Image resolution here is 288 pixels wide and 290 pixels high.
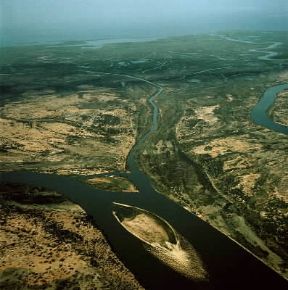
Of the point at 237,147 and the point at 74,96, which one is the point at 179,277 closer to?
the point at 237,147

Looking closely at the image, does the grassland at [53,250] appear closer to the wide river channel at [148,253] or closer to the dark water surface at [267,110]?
the wide river channel at [148,253]

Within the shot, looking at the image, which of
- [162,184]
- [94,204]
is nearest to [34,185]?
[94,204]

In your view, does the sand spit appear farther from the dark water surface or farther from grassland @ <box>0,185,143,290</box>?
the dark water surface

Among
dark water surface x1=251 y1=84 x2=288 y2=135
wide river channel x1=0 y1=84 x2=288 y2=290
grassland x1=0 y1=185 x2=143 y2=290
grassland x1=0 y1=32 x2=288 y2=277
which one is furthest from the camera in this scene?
dark water surface x1=251 y1=84 x2=288 y2=135

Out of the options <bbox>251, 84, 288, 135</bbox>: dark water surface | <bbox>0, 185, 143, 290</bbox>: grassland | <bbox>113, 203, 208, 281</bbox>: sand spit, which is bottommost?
<bbox>113, 203, 208, 281</bbox>: sand spit

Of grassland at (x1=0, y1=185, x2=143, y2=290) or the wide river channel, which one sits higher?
grassland at (x1=0, y1=185, x2=143, y2=290)

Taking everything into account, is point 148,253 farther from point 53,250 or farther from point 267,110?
point 267,110

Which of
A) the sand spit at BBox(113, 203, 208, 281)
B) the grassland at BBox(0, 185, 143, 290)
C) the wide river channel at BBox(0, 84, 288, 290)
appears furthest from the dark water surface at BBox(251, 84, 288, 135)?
the grassland at BBox(0, 185, 143, 290)

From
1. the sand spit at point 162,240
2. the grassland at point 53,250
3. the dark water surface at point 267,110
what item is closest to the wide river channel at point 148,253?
the sand spit at point 162,240

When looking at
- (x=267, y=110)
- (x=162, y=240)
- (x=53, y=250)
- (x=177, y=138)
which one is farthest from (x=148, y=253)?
(x=267, y=110)

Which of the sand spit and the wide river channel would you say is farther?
the sand spit
